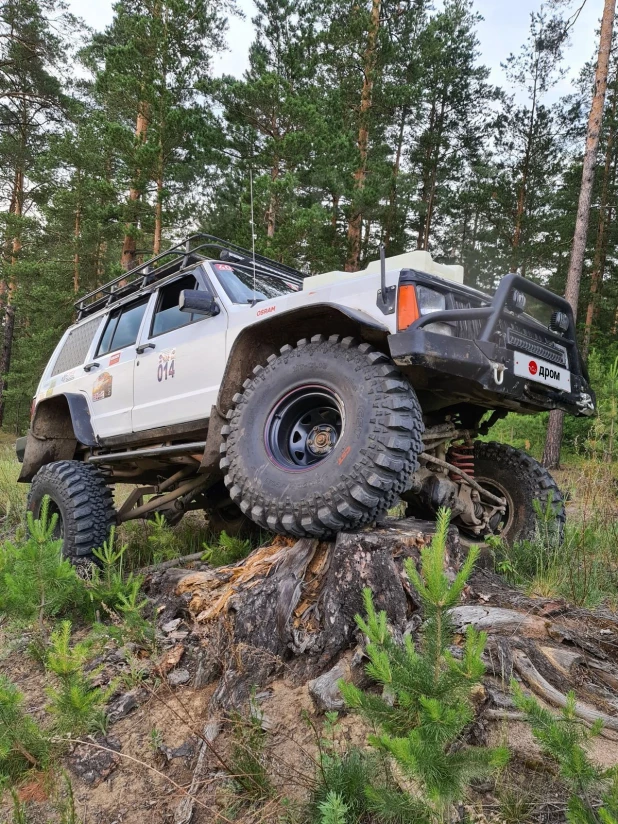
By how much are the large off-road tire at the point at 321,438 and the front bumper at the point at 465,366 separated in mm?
186

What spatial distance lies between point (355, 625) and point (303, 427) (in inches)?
47.2

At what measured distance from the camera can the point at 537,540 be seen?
10.8 feet

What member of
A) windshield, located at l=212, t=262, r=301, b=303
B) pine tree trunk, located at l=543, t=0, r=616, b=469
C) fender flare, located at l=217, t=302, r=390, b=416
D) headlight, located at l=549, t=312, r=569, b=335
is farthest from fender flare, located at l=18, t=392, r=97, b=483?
pine tree trunk, located at l=543, t=0, r=616, b=469

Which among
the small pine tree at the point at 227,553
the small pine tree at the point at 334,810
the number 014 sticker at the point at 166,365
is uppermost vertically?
the number 014 sticker at the point at 166,365

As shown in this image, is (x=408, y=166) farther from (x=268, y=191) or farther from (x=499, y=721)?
(x=499, y=721)

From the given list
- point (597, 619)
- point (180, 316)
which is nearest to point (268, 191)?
point (180, 316)

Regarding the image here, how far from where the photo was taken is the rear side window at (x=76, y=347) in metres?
5.37

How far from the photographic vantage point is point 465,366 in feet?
8.60

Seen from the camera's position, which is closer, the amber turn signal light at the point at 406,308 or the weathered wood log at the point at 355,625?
the weathered wood log at the point at 355,625

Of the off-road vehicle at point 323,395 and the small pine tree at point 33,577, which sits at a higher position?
the off-road vehicle at point 323,395

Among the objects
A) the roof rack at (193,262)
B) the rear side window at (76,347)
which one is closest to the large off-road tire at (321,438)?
the roof rack at (193,262)

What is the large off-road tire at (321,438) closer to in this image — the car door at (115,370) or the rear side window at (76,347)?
the car door at (115,370)

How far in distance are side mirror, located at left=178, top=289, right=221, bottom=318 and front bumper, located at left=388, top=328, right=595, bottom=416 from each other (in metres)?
1.50

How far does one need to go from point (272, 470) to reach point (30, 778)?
161 centimetres
